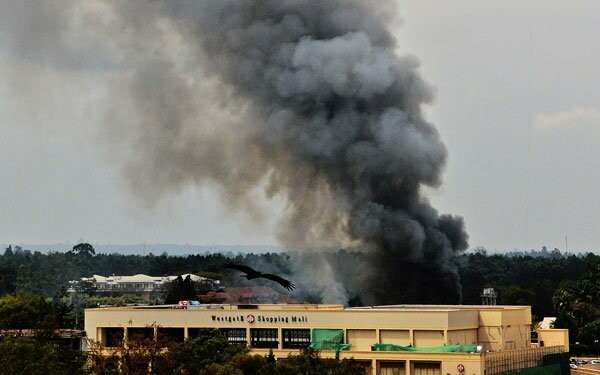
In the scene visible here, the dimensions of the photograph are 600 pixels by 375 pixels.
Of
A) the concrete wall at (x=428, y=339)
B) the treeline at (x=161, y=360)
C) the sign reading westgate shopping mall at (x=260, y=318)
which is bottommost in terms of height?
the treeline at (x=161, y=360)

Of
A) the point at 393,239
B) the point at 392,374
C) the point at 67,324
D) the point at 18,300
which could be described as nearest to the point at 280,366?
the point at 392,374

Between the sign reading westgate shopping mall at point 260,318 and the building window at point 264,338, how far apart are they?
0.62 m

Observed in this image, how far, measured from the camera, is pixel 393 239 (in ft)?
324

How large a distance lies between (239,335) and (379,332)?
979 cm

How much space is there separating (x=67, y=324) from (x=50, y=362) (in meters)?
42.1

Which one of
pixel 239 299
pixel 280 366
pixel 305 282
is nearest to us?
pixel 280 366

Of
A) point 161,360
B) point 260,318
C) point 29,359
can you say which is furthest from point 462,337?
point 29,359

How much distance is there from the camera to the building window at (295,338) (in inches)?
3110

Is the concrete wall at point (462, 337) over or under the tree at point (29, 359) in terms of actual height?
over

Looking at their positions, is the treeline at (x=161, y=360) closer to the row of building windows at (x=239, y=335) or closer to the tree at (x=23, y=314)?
the row of building windows at (x=239, y=335)

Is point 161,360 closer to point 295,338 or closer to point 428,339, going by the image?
point 295,338

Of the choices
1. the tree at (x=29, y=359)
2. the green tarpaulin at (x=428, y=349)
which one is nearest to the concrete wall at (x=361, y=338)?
the green tarpaulin at (x=428, y=349)

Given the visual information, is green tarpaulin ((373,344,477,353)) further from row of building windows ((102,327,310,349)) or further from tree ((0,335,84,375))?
tree ((0,335,84,375))

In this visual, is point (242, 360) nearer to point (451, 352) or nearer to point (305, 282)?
point (451, 352)
